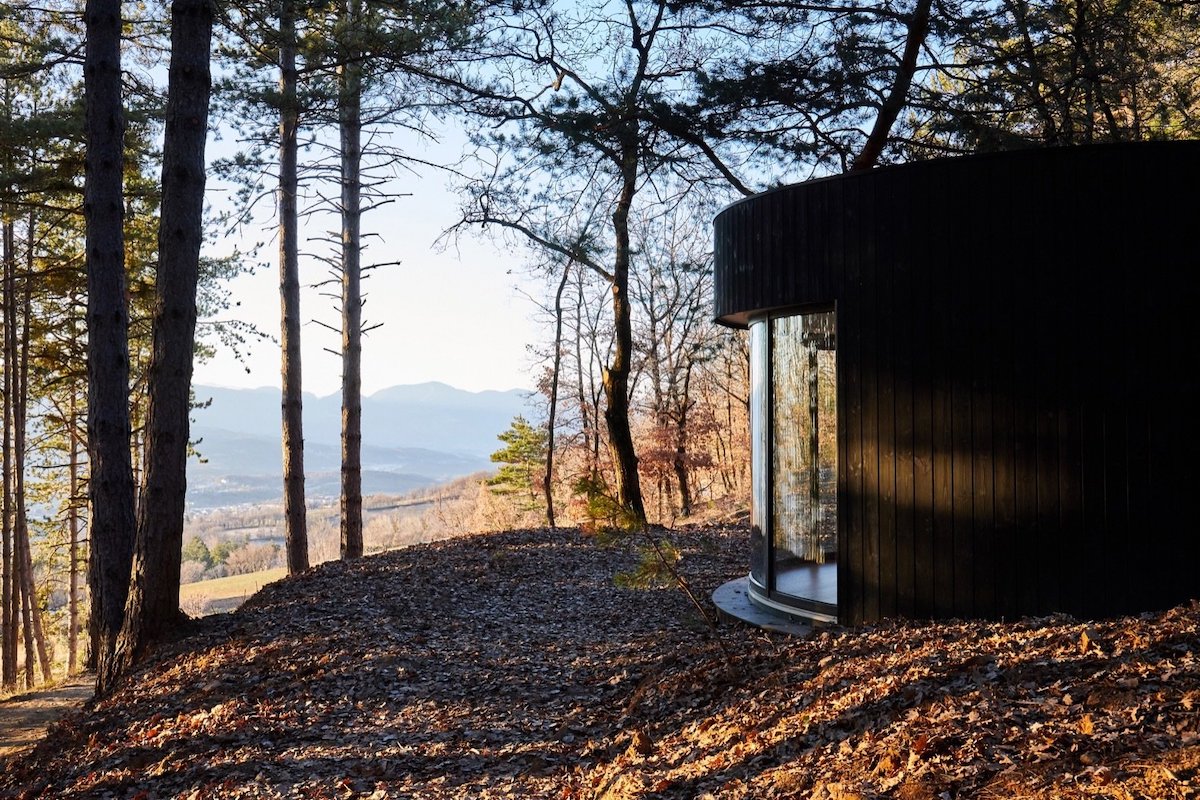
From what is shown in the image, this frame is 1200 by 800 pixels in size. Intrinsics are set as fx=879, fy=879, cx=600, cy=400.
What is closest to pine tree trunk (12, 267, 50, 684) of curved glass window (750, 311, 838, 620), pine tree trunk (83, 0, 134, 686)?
pine tree trunk (83, 0, 134, 686)

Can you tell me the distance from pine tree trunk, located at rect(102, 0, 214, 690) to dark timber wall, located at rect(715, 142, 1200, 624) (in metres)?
4.65

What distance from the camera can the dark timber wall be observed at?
4.68 m

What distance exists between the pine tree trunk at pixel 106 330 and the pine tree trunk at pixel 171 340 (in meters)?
0.50

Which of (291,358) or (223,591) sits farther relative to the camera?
(223,591)

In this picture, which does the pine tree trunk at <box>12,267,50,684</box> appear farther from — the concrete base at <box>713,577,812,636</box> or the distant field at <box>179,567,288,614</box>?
the distant field at <box>179,567,288,614</box>

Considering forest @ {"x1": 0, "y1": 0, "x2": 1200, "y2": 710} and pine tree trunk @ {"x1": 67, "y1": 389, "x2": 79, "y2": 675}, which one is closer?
forest @ {"x1": 0, "y1": 0, "x2": 1200, "y2": 710}

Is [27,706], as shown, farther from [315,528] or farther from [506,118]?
[315,528]

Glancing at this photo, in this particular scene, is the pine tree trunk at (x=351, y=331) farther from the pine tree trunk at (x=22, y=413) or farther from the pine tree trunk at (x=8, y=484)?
the pine tree trunk at (x=8, y=484)

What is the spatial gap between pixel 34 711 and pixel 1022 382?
7.79 m

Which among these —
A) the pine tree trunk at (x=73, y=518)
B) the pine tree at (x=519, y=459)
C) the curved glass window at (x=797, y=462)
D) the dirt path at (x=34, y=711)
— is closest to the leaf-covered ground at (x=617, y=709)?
the dirt path at (x=34, y=711)

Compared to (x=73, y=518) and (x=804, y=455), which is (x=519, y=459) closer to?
(x=73, y=518)

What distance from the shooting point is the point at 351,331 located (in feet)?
36.6

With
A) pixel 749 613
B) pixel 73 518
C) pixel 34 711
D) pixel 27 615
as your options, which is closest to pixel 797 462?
pixel 749 613

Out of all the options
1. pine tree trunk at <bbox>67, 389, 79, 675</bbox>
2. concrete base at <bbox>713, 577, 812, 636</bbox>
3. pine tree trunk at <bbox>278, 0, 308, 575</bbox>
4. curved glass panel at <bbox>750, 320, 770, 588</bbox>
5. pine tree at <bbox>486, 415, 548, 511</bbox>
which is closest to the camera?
concrete base at <bbox>713, 577, 812, 636</bbox>
